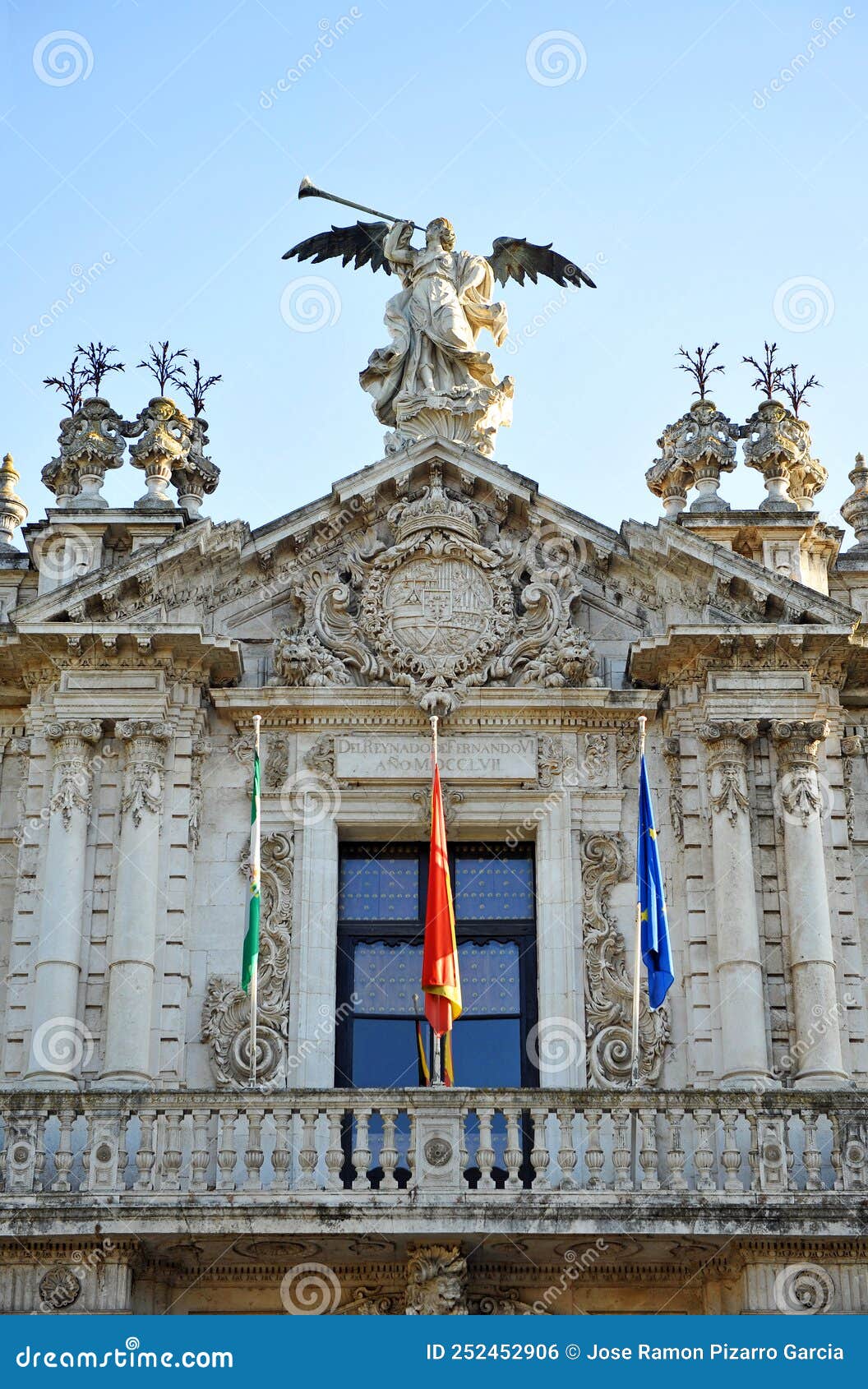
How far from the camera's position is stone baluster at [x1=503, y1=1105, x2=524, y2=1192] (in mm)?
15227

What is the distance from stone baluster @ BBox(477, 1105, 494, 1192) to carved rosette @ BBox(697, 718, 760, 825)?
353 centimetres

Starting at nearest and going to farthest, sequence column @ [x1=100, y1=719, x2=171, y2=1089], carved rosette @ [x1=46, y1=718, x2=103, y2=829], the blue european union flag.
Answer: the blue european union flag, column @ [x1=100, y1=719, x2=171, y2=1089], carved rosette @ [x1=46, y1=718, x2=103, y2=829]

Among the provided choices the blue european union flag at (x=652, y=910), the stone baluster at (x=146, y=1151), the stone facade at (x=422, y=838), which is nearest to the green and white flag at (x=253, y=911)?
the stone facade at (x=422, y=838)

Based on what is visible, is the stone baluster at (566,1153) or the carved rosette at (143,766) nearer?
the stone baluster at (566,1153)

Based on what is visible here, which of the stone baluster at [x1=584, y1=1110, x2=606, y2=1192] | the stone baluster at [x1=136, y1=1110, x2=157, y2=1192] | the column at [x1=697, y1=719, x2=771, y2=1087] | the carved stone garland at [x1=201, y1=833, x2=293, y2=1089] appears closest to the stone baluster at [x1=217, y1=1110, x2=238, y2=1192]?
the stone baluster at [x1=136, y1=1110, x2=157, y2=1192]

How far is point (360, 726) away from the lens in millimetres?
18203

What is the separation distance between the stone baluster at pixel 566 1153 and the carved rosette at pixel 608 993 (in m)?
1.03

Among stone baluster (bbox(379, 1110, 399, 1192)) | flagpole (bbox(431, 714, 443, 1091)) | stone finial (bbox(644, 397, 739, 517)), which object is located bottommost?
stone baluster (bbox(379, 1110, 399, 1192))

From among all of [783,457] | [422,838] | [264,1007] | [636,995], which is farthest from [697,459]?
[264,1007]

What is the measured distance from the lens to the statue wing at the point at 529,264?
21.2 m

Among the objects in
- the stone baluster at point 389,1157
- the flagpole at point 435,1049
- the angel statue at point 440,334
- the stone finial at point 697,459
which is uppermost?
the angel statue at point 440,334

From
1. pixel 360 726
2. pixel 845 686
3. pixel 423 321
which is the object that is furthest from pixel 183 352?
pixel 845 686

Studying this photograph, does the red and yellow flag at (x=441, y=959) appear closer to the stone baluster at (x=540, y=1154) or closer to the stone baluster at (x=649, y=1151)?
the stone baluster at (x=540, y=1154)

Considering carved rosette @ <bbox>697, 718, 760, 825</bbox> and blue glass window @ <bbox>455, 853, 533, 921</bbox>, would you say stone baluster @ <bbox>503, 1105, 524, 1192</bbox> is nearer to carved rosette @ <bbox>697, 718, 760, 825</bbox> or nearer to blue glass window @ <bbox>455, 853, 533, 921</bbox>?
blue glass window @ <bbox>455, 853, 533, 921</bbox>
